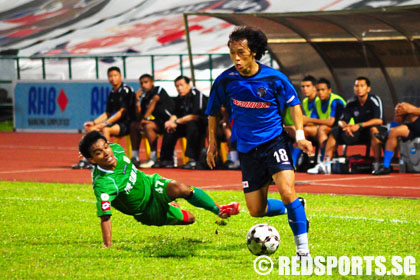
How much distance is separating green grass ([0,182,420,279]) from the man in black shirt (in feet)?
17.2

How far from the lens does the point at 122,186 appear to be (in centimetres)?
878

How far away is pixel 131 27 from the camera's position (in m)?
44.2

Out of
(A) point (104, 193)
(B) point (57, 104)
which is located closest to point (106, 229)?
(A) point (104, 193)

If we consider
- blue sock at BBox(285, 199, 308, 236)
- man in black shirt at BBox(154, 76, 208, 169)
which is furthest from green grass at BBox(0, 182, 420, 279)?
man in black shirt at BBox(154, 76, 208, 169)

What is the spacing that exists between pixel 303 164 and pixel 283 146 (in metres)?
8.63

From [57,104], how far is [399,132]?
14536 millimetres

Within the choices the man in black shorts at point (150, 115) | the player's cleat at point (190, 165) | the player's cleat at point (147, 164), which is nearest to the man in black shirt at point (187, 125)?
the player's cleat at point (190, 165)

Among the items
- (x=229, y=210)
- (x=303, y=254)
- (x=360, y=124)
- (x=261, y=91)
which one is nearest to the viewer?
(x=303, y=254)

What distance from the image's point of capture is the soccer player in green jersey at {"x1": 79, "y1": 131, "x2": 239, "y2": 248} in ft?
28.3

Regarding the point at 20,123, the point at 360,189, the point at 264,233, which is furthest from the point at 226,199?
the point at 20,123

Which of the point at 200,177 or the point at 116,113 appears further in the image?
the point at 116,113

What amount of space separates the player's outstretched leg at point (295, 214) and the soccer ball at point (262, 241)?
31cm

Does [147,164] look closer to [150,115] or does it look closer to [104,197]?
[150,115]

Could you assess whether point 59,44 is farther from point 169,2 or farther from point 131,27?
point 169,2
